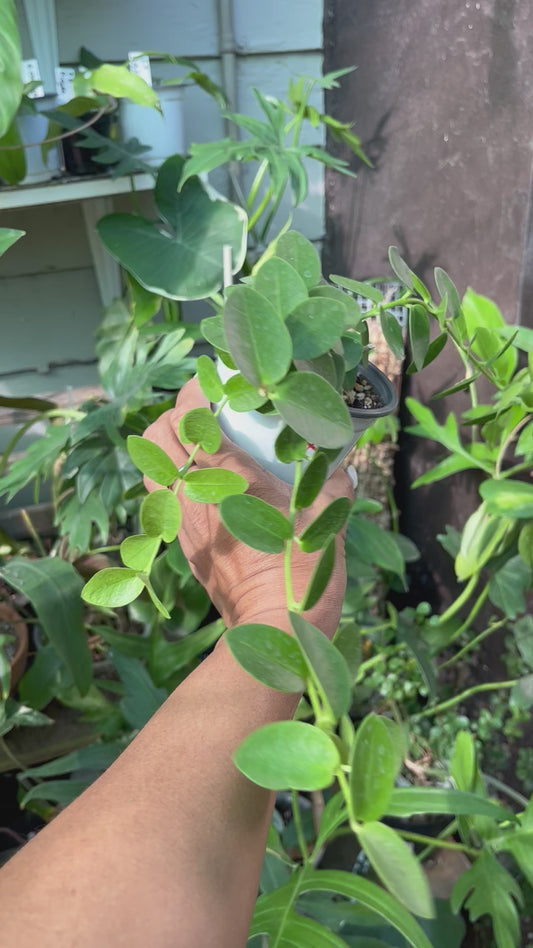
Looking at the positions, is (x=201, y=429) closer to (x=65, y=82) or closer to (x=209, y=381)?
(x=209, y=381)

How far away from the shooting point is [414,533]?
4.75ft

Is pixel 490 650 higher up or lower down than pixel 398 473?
lower down

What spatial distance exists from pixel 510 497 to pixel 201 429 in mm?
479

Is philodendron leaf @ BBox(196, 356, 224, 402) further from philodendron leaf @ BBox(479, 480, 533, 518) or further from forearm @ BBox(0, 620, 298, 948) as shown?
philodendron leaf @ BBox(479, 480, 533, 518)

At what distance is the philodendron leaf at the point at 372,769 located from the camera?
0.76ft

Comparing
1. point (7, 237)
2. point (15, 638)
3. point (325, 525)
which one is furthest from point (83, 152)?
point (325, 525)

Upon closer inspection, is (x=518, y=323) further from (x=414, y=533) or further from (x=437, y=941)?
(x=437, y=941)

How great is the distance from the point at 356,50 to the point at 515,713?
1230 mm

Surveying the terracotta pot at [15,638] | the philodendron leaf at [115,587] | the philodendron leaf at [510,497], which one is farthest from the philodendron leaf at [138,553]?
the terracotta pot at [15,638]

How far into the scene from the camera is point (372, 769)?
0.24 metres

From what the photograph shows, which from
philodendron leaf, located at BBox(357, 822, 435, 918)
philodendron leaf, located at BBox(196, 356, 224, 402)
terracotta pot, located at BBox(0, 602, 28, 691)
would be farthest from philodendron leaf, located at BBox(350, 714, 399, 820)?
terracotta pot, located at BBox(0, 602, 28, 691)

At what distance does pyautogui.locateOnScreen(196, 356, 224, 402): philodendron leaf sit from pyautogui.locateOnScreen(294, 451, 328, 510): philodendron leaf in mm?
76

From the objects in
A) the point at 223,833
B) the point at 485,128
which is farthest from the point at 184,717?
the point at 485,128

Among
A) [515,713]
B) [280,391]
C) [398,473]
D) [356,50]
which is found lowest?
[515,713]
